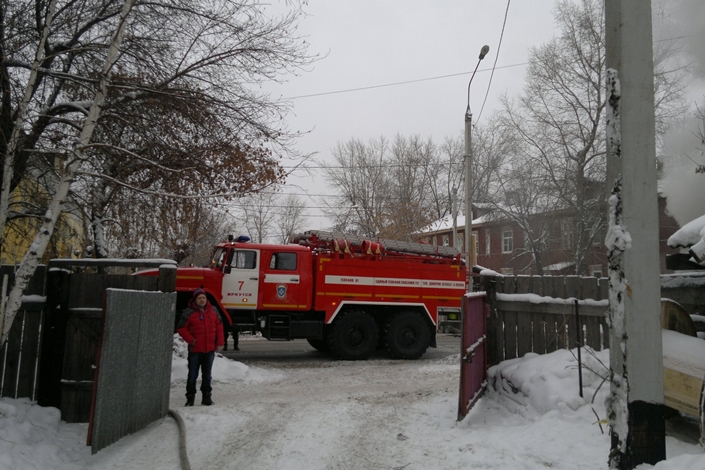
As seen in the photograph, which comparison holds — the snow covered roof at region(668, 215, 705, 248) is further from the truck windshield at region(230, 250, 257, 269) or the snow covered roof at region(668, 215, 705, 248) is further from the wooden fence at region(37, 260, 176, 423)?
the truck windshield at region(230, 250, 257, 269)

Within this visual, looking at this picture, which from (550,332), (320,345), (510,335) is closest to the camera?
(550,332)

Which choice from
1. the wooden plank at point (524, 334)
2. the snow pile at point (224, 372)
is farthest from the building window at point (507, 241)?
the wooden plank at point (524, 334)

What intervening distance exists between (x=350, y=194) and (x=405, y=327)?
1051 inches

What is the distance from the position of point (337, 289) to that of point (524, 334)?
20.8 feet

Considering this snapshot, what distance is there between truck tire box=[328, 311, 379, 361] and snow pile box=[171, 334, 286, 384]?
2.12m

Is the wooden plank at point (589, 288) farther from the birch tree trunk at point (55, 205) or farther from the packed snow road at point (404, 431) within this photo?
the birch tree trunk at point (55, 205)

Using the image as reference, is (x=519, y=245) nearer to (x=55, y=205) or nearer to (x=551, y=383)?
(x=551, y=383)

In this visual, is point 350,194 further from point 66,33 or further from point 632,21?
point 632,21

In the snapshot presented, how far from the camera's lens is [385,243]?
536 inches

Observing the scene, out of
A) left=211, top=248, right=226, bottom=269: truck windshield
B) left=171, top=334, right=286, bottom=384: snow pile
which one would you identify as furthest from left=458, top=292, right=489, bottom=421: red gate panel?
left=211, top=248, right=226, bottom=269: truck windshield

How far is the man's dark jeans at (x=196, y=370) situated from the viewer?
7539 millimetres

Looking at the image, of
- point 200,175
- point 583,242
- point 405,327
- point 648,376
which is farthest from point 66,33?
point 583,242

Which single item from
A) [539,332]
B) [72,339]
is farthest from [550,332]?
[72,339]

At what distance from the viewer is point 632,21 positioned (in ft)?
13.1
